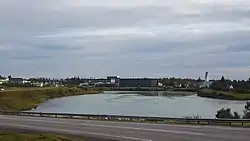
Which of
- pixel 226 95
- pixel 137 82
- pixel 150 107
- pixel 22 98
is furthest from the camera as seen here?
pixel 137 82

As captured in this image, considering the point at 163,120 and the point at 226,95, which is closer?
the point at 163,120

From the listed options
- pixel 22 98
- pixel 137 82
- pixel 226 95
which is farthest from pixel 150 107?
pixel 137 82

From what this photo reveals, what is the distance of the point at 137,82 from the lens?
15912 cm

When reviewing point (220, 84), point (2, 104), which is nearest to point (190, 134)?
point (2, 104)

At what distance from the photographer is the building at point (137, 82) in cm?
15838

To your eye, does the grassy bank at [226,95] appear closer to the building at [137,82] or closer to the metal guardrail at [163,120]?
the building at [137,82]

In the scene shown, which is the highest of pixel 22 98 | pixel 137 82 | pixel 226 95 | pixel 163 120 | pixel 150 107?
pixel 137 82

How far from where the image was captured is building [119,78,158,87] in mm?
158375

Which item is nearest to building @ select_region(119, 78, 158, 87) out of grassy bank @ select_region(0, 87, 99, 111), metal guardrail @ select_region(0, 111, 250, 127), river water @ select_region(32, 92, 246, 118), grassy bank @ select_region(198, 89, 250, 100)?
grassy bank @ select_region(0, 87, 99, 111)

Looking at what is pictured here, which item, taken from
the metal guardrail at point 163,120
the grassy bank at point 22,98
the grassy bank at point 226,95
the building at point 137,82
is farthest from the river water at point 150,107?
the building at point 137,82

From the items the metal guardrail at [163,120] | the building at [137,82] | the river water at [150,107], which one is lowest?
the river water at [150,107]

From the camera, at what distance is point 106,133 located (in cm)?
2308

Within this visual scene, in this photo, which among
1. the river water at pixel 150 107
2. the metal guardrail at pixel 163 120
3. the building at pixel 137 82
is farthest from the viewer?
the building at pixel 137 82

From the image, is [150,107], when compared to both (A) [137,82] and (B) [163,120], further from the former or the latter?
(A) [137,82]
